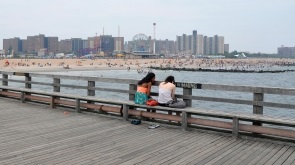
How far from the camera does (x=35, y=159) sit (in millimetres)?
5816

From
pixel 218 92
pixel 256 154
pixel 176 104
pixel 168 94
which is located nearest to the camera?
pixel 256 154

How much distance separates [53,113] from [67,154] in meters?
4.43

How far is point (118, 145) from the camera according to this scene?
22.1ft

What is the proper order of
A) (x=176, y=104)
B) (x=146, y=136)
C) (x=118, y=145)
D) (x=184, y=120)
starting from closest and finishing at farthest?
(x=118, y=145)
(x=146, y=136)
(x=184, y=120)
(x=176, y=104)

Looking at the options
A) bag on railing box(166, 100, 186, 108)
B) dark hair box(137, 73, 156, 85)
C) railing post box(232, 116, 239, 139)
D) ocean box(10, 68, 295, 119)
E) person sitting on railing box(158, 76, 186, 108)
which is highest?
dark hair box(137, 73, 156, 85)

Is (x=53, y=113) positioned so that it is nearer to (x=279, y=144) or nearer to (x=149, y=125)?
(x=149, y=125)

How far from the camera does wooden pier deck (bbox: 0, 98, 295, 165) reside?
584 centimetres

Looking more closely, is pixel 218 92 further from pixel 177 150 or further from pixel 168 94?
pixel 177 150

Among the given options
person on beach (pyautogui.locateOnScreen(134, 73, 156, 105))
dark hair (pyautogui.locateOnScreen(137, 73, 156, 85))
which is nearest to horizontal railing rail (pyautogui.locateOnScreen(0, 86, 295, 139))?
person on beach (pyautogui.locateOnScreen(134, 73, 156, 105))

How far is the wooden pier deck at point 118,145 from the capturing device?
5836mm

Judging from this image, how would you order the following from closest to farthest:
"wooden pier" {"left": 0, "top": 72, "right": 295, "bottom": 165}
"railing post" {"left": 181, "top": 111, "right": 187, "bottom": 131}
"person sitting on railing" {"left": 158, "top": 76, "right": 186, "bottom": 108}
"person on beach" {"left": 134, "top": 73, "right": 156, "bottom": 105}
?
1. "wooden pier" {"left": 0, "top": 72, "right": 295, "bottom": 165}
2. "railing post" {"left": 181, "top": 111, "right": 187, "bottom": 131}
3. "person sitting on railing" {"left": 158, "top": 76, "right": 186, "bottom": 108}
4. "person on beach" {"left": 134, "top": 73, "right": 156, "bottom": 105}

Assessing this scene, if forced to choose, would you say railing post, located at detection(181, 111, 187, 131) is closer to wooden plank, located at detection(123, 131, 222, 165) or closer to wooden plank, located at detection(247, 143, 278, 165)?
wooden plank, located at detection(123, 131, 222, 165)

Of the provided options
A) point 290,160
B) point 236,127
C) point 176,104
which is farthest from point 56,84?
point 290,160

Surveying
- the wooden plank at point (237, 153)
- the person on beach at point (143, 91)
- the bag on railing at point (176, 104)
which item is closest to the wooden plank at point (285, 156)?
the wooden plank at point (237, 153)
